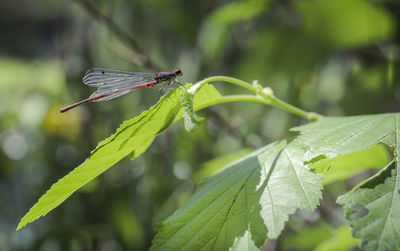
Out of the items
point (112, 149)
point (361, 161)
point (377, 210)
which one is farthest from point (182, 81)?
point (377, 210)

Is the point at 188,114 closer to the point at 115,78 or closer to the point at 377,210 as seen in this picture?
the point at 377,210

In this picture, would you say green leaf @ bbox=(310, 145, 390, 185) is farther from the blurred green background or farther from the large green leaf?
the blurred green background

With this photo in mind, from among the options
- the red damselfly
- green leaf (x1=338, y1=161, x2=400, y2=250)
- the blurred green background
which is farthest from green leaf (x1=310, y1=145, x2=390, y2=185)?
the blurred green background

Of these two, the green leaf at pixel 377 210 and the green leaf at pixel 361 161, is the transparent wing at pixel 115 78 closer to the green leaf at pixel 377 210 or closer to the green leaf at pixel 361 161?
the green leaf at pixel 361 161

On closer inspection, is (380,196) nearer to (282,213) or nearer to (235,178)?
(282,213)

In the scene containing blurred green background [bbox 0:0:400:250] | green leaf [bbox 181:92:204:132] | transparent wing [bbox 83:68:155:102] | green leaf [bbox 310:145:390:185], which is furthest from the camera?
blurred green background [bbox 0:0:400:250]

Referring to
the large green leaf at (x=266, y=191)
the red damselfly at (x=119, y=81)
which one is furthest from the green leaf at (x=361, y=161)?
the red damselfly at (x=119, y=81)
